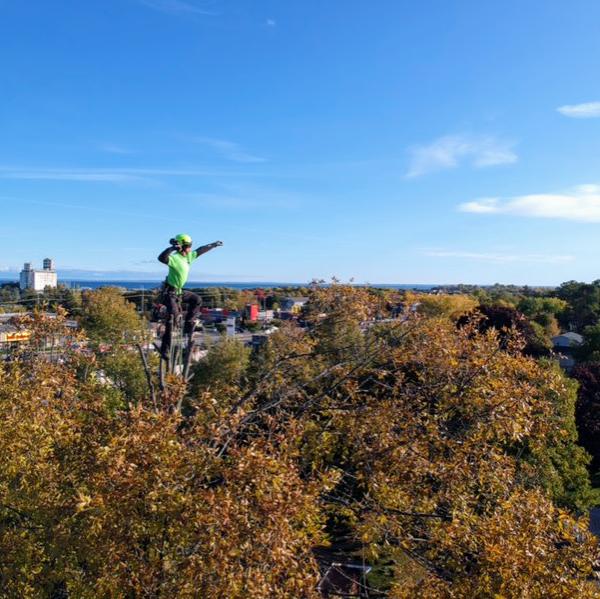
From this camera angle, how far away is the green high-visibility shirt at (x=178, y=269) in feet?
30.9

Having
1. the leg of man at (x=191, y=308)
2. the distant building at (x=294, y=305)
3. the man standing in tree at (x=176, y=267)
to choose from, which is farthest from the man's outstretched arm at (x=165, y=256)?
the distant building at (x=294, y=305)

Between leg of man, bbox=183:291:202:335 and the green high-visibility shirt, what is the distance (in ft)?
2.56

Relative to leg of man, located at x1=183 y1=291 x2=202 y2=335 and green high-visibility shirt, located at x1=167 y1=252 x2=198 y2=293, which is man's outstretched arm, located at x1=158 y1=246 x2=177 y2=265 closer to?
green high-visibility shirt, located at x1=167 y1=252 x2=198 y2=293

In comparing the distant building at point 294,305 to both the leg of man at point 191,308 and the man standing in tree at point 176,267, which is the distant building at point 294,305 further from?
Result: the man standing in tree at point 176,267

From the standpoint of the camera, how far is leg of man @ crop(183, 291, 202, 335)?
10.5m

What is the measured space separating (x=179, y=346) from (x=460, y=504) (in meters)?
5.31

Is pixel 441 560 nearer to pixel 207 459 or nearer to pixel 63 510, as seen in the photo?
pixel 207 459

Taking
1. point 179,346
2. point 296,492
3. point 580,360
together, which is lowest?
point 580,360

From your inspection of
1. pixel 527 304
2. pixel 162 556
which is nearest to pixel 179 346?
pixel 162 556

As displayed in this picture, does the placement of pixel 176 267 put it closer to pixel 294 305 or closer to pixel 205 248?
pixel 205 248

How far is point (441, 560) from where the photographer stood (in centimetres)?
795

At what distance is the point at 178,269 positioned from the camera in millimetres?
9500

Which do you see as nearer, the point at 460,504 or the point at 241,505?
the point at 241,505

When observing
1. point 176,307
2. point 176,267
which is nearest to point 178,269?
point 176,267
